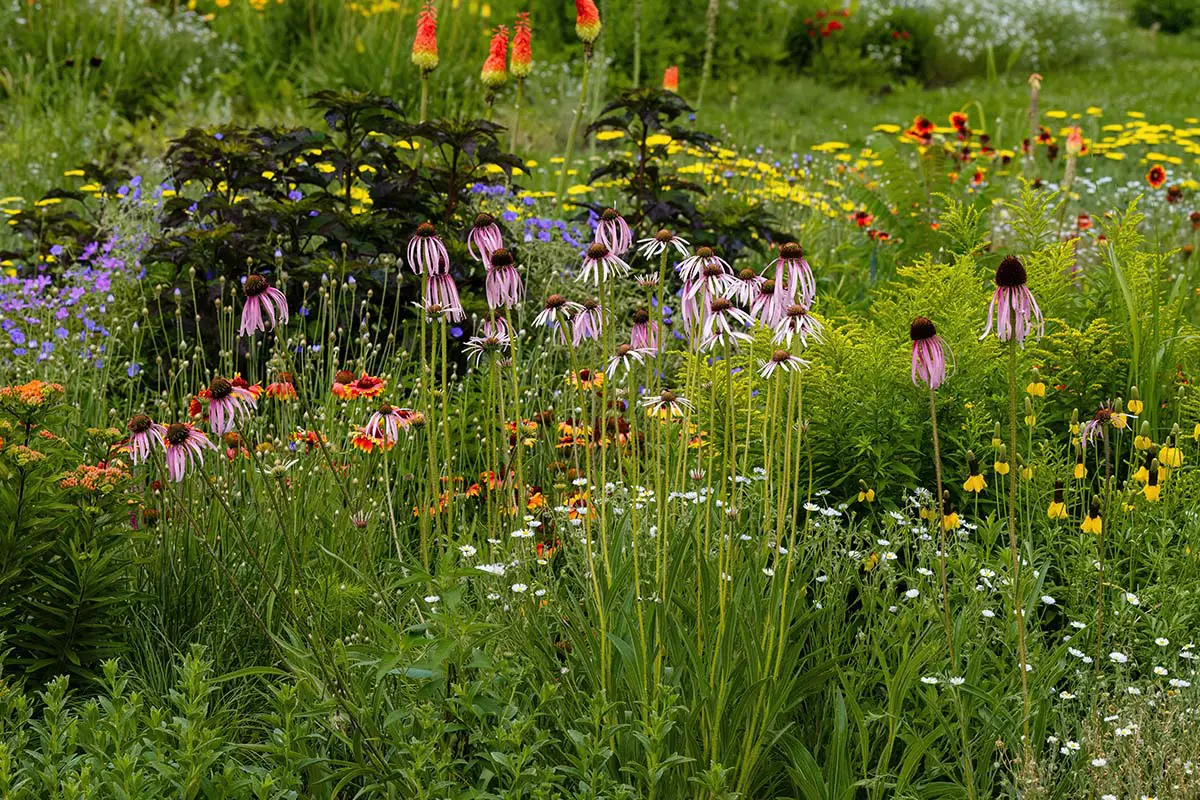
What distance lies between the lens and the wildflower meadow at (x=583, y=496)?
2254 millimetres

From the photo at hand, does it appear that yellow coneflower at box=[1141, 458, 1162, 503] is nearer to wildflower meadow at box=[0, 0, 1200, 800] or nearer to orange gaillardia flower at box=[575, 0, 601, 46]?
wildflower meadow at box=[0, 0, 1200, 800]

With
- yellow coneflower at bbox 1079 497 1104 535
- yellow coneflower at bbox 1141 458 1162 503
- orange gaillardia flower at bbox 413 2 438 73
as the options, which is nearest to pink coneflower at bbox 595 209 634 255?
yellow coneflower at bbox 1079 497 1104 535

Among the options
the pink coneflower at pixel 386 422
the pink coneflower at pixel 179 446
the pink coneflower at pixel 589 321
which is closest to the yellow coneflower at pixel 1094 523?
the pink coneflower at pixel 589 321

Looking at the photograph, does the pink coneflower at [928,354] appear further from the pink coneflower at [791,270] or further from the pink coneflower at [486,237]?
the pink coneflower at [486,237]

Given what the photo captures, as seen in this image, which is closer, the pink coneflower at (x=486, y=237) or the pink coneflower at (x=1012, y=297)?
the pink coneflower at (x=1012, y=297)

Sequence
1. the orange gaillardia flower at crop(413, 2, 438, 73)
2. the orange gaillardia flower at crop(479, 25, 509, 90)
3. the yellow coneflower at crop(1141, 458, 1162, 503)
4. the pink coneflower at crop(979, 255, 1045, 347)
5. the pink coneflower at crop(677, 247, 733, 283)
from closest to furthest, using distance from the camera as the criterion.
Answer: the pink coneflower at crop(979, 255, 1045, 347), the pink coneflower at crop(677, 247, 733, 283), the yellow coneflower at crop(1141, 458, 1162, 503), the orange gaillardia flower at crop(413, 2, 438, 73), the orange gaillardia flower at crop(479, 25, 509, 90)

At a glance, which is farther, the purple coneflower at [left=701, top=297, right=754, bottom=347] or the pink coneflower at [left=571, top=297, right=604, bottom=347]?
the pink coneflower at [left=571, top=297, right=604, bottom=347]

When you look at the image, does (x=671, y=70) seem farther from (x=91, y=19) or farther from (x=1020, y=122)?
(x=91, y=19)

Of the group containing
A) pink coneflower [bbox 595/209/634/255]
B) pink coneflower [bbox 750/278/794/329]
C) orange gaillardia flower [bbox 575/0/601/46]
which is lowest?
pink coneflower [bbox 750/278/794/329]

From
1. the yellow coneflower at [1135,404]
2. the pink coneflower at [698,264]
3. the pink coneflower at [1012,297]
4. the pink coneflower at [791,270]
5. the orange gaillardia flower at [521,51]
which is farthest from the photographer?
the orange gaillardia flower at [521,51]

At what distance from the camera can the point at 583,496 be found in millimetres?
3213

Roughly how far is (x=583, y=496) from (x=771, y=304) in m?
1.18

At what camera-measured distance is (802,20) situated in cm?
1342

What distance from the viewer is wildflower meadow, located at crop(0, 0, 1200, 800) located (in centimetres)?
225
